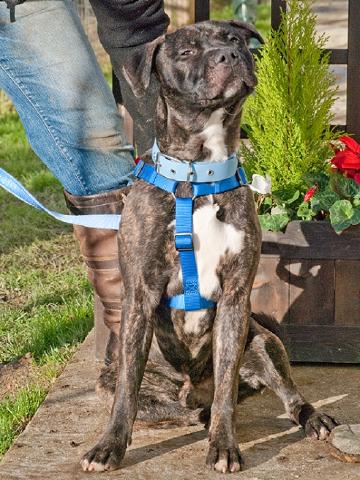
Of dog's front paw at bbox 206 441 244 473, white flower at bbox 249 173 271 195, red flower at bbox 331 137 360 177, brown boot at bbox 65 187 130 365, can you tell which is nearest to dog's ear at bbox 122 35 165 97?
brown boot at bbox 65 187 130 365

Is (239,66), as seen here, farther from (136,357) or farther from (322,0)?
(322,0)


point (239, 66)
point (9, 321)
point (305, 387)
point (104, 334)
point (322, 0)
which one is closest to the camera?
point (239, 66)

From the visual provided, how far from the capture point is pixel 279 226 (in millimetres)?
4523

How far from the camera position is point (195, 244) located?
3705mm

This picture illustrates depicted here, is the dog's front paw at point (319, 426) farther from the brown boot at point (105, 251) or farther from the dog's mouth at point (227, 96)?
the dog's mouth at point (227, 96)

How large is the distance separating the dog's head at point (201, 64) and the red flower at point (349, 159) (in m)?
0.94

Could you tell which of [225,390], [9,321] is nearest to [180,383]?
[225,390]

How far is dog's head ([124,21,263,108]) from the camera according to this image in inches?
141

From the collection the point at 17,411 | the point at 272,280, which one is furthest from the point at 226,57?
the point at 17,411

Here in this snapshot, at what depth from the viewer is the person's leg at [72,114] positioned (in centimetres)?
413

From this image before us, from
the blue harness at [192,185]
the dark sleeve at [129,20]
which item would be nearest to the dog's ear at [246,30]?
the blue harness at [192,185]

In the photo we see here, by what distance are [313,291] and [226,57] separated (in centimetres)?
133

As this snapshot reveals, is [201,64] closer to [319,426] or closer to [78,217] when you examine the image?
[78,217]

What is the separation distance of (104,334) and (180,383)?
2.38 feet
